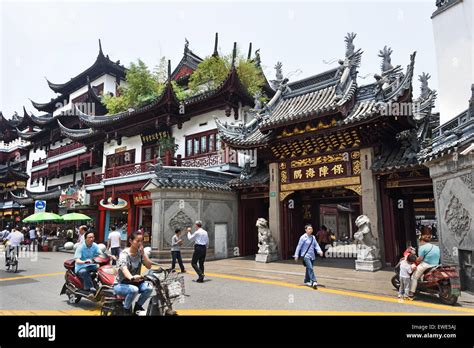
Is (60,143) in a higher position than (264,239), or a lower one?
higher

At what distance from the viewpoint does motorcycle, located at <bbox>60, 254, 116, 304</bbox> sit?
20.0ft

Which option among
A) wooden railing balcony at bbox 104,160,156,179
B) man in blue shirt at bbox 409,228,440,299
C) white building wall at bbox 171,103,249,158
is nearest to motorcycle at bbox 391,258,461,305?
man in blue shirt at bbox 409,228,440,299

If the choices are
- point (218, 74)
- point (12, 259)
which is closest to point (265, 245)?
point (12, 259)

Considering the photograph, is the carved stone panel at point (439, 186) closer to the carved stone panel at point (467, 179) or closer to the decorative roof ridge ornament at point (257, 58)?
the carved stone panel at point (467, 179)

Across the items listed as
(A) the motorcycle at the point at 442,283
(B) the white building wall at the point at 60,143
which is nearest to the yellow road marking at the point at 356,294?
(A) the motorcycle at the point at 442,283

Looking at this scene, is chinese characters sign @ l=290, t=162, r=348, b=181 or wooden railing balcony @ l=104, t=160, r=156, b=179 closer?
chinese characters sign @ l=290, t=162, r=348, b=181

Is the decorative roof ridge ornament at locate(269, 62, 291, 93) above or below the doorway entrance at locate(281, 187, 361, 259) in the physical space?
above

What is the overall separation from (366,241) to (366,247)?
0.21m

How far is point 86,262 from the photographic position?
262 inches

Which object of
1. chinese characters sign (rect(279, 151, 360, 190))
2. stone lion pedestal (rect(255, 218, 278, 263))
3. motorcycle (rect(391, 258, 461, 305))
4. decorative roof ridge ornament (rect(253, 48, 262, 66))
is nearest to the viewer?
motorcycle (rect(391, 258, 461, 305))

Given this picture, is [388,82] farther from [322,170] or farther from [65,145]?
[65,145]

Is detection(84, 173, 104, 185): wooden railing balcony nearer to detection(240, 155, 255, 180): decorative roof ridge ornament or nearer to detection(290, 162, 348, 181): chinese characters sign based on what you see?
detection(240, 155, 255, 180): decorative roof ridge ornament

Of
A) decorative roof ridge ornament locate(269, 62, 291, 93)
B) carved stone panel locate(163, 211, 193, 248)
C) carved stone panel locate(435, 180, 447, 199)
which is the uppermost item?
decorative roof ridge ornament locate(269, 62, 291, 93)
